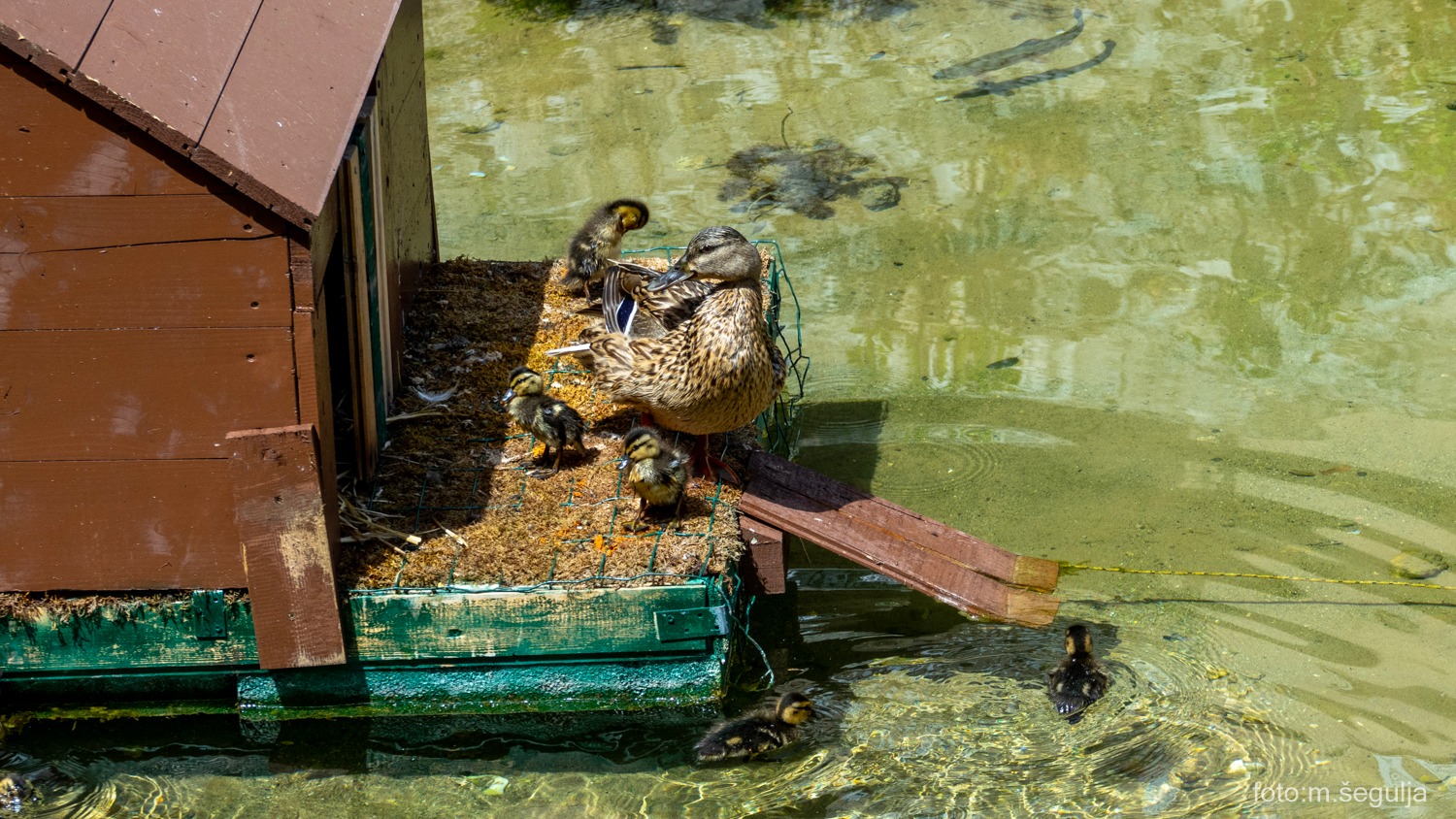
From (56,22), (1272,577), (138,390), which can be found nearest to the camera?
(56,22)

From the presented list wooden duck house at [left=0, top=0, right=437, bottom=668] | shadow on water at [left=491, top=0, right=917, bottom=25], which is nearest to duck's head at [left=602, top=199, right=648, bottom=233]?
wooden duck house at [left=0, top=0, right=437, bottom=668]

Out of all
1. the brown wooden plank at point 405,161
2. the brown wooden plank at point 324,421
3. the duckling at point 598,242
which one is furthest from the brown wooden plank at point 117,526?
the duckling at point 598,242

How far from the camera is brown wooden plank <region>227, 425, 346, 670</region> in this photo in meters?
4.75

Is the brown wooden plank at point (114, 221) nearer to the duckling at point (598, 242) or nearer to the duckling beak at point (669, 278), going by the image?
the duckling beak at point (669, 278)

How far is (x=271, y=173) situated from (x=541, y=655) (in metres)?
1.87

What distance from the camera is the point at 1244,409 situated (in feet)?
24.2

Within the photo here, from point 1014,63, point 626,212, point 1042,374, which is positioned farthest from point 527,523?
point 1014,63

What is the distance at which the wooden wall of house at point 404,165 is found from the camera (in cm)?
635

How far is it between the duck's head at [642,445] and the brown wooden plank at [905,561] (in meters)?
0.47

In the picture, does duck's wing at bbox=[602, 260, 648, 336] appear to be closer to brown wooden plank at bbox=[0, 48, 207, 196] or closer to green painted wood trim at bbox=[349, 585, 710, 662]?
green painted wood trim at bbox=[349, 585, 710, 662]

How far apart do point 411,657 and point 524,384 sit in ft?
4.15

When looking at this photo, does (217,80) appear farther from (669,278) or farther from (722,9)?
(722,9)

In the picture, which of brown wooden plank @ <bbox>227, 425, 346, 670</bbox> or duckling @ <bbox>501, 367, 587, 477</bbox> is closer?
brown wooden plank @ <bbox>227, 425, 346, 670</bbox>

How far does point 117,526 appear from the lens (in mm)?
4949
